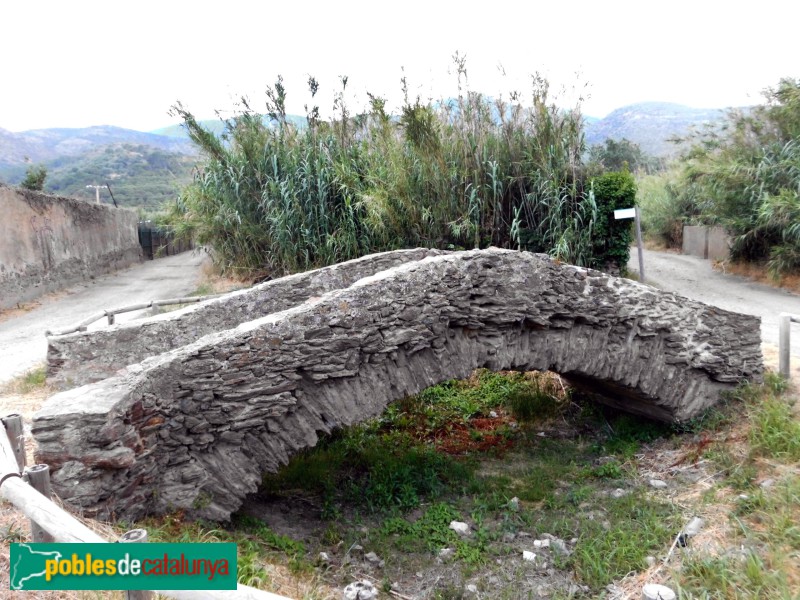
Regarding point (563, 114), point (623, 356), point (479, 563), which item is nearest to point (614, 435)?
point (623, 356)

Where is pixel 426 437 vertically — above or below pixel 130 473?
below

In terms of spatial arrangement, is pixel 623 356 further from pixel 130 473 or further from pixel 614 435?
pixel 130 473

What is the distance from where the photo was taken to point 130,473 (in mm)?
3523

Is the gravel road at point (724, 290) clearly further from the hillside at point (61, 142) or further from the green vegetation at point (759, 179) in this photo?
the hillside at point (61, 142)

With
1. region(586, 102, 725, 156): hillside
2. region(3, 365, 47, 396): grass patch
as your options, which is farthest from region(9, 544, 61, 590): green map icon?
region(586, 102, 725, 156): hillside

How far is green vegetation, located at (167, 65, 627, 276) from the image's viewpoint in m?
8.79

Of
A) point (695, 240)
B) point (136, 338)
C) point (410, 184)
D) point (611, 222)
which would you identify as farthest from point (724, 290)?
point (136, 338)

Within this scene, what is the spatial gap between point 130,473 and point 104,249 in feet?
45.0

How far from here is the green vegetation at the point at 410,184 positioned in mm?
8789

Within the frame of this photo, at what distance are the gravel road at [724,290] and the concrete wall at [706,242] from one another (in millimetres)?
332

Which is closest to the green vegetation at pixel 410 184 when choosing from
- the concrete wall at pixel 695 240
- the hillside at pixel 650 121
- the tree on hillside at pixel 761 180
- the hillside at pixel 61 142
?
the tree on hillside at pixel 761 180

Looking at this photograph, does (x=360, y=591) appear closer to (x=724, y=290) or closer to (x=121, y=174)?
(x=724, y=290)

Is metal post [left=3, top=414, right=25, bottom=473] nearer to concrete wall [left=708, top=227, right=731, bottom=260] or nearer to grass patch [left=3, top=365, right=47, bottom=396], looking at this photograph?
grass patch [left=3, top=365, right=47, bottom=396]

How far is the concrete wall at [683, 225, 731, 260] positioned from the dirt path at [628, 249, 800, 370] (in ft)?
1.16
